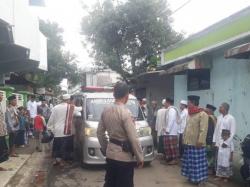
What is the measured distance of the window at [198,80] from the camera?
13484mm

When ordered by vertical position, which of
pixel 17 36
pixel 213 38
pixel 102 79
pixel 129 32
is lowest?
pixel 17 36

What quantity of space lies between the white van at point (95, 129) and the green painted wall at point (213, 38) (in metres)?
3.09

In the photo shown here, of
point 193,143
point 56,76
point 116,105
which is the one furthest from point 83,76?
point 116,105

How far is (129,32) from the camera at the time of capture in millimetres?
23109

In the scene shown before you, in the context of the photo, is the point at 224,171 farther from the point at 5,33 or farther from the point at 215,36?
the point at 5,33

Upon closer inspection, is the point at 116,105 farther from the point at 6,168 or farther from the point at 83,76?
the point at 83,76

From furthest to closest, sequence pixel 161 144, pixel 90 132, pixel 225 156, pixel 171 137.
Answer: pixel 161 144, pixel 171 137, pixel 90 132, pixel 225 156

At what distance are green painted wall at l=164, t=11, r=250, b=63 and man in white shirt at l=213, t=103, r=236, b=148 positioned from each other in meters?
2.51

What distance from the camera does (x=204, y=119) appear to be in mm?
8312

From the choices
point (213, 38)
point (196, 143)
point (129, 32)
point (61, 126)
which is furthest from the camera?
point (129, 32)

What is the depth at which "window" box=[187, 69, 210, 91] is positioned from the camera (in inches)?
531

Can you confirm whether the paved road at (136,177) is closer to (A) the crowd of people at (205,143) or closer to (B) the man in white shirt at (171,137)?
(A) the crowd of people at (205,143)

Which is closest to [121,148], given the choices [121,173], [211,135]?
[121,173]

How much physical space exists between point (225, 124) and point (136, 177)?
221 centimetres
